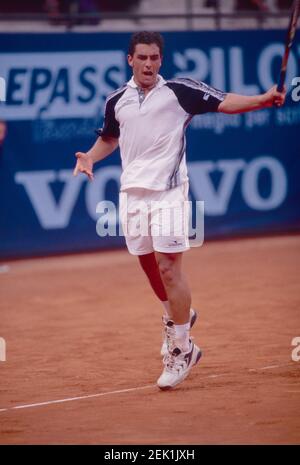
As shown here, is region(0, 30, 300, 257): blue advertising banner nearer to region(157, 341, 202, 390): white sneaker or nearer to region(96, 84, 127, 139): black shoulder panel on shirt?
region(96, 84, 127, 139): black shoulder panel on shirt

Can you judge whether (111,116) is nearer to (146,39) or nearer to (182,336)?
(146,39)

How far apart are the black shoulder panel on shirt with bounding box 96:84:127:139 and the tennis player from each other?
3.7 inches

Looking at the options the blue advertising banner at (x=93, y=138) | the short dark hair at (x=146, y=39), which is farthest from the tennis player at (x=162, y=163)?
the blue advertising banner at (x=93, y=138)

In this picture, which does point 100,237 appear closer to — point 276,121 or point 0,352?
point 276,121

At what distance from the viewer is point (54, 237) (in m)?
14.8

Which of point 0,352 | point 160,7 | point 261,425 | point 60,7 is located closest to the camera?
point 261,425

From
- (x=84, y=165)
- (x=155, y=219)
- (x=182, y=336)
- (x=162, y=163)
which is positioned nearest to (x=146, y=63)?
(x=162, y=163)

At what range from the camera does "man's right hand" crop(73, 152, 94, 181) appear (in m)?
7.37

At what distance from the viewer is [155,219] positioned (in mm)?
7320

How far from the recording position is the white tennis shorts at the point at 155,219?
286 inches

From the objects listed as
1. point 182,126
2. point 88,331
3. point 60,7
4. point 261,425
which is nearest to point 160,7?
point 60,7

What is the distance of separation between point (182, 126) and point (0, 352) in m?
2.70

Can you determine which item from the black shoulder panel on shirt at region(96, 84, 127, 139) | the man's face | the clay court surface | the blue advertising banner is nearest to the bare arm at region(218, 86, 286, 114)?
the man's face

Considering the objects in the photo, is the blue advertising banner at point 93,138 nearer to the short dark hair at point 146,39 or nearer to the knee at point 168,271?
the short dark hair at point 146,39
